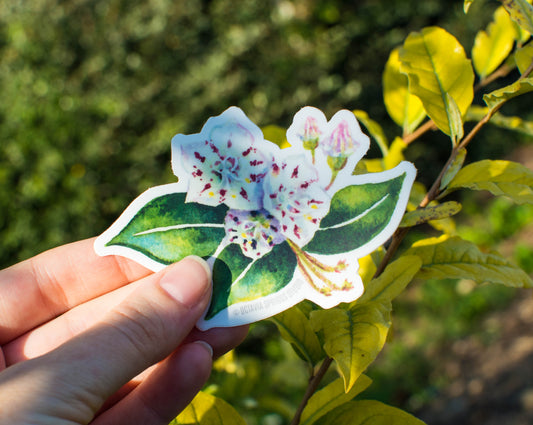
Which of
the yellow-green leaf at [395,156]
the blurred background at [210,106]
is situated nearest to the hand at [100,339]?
the yellow-green leaf at [395,156]

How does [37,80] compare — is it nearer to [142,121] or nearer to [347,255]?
[142,121]

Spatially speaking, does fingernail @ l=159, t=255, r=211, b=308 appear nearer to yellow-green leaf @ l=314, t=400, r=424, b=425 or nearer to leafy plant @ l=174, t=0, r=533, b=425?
leafy plant @ l=174, t=0, r=533, b=425

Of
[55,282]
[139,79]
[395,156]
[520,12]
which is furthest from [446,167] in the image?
[139,79]

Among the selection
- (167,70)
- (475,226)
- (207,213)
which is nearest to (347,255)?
(207,213)

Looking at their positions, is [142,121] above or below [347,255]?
below

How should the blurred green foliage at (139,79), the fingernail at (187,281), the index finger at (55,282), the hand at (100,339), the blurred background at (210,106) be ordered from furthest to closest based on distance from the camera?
the blurred green foliage at (139,79)
the blurred background at (210,106)
the index finger at (55,282)
the fingernail at (187,281)
the hand at (100,339)

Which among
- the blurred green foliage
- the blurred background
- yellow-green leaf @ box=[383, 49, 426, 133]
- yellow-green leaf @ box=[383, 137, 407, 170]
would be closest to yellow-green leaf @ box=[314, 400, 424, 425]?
yellow-green leaf @ box=[383, 137, 407, 170]

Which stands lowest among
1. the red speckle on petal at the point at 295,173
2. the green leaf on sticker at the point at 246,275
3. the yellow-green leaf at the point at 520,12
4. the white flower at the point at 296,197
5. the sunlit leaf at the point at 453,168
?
the green leaf on sticker at the point at 246,275

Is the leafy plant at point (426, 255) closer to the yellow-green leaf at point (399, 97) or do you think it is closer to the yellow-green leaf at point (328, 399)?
Answer: the yellow-green leaf at point (328, 399)
